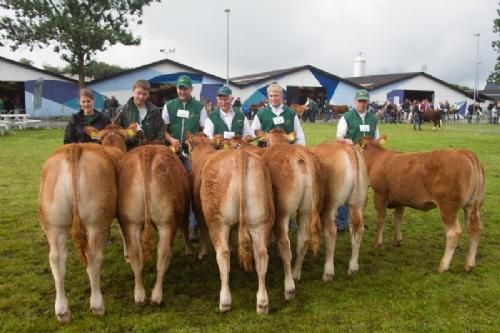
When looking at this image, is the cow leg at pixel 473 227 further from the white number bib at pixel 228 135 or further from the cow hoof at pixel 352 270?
the white number bib at pixel 228 135

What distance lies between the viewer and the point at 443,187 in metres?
5.84

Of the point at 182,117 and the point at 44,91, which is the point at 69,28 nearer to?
the point at 44,91

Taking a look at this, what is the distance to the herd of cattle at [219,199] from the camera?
170 inches

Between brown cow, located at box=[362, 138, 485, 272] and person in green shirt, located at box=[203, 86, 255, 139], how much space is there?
2.18 meters

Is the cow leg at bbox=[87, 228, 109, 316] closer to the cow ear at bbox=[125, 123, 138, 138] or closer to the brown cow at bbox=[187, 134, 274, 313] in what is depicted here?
the brown cow at bbox=[187, 134, 274, 313]

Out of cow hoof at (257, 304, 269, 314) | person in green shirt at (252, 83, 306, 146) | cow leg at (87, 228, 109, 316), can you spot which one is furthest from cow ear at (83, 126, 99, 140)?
cow hoof at (257, 304, 269, 314)

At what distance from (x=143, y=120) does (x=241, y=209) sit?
105 inches

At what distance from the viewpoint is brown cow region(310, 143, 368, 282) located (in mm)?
5523

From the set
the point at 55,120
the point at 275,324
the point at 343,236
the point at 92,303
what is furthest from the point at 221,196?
the point at 55,120

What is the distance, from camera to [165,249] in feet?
15.4

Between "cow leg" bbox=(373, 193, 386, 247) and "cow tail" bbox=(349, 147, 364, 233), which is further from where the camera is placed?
"cow leg" bbox=(373, 193, 386, 247)

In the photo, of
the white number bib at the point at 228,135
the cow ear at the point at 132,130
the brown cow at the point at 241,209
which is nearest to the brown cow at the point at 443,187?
the white number bib at the point at 228,135

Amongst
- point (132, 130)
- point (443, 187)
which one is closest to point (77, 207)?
point (132, 130)

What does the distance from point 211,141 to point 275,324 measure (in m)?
2.87
